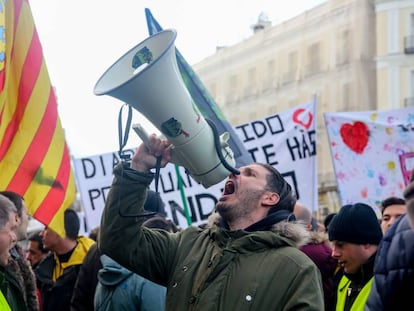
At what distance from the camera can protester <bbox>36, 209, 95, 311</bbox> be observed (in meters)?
6.98

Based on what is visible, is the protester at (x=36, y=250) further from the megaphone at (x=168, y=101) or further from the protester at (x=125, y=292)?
the megaphone at (x=168, y=101)

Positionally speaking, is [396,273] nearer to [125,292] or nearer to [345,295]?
[345,295]

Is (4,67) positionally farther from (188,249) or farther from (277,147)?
(277,147)

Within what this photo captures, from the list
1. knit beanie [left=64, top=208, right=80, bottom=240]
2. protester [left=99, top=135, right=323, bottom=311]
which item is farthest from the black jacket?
knit beanie [left=64, top=208, right=80, bottom=240]

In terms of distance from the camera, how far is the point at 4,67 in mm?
5754

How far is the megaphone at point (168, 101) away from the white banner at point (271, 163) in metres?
4.95

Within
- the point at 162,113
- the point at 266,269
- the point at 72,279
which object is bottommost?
the point at 72,279

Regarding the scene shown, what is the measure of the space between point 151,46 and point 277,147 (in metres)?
5.60

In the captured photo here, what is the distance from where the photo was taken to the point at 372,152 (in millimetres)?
9414

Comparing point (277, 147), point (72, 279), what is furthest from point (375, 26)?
point (72, 279)

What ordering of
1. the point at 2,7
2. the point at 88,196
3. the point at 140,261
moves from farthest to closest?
the point at 88,196, the point at 2,7, the point at 140,261

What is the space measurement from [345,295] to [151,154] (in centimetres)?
150

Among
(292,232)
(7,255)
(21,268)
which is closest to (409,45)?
(21,268)

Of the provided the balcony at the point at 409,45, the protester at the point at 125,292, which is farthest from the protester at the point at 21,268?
the balcony at the point at 409,45
